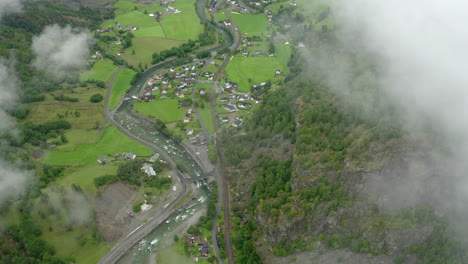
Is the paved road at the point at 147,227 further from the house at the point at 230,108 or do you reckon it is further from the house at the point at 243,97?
the house at the point at 243,97

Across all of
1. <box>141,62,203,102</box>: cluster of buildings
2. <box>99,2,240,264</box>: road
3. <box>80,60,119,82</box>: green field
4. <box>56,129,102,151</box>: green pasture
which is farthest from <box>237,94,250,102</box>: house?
<box>80,60,119,82</box>: green field

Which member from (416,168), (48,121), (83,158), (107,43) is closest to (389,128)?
(416,168)

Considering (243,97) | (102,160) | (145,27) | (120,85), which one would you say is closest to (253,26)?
(145,27)

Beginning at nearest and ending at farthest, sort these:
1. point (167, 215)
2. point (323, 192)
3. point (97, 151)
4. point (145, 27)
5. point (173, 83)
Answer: point (323, 192)
point (167, 215)
point (97, 151)
point (173, 83)
point (145, 27)

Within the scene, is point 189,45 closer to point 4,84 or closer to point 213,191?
point 4,84

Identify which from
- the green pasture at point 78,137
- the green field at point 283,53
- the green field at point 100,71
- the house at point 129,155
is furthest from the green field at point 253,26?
the house at point 129,155

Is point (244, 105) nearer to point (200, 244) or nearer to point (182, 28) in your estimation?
point (200, 244)
